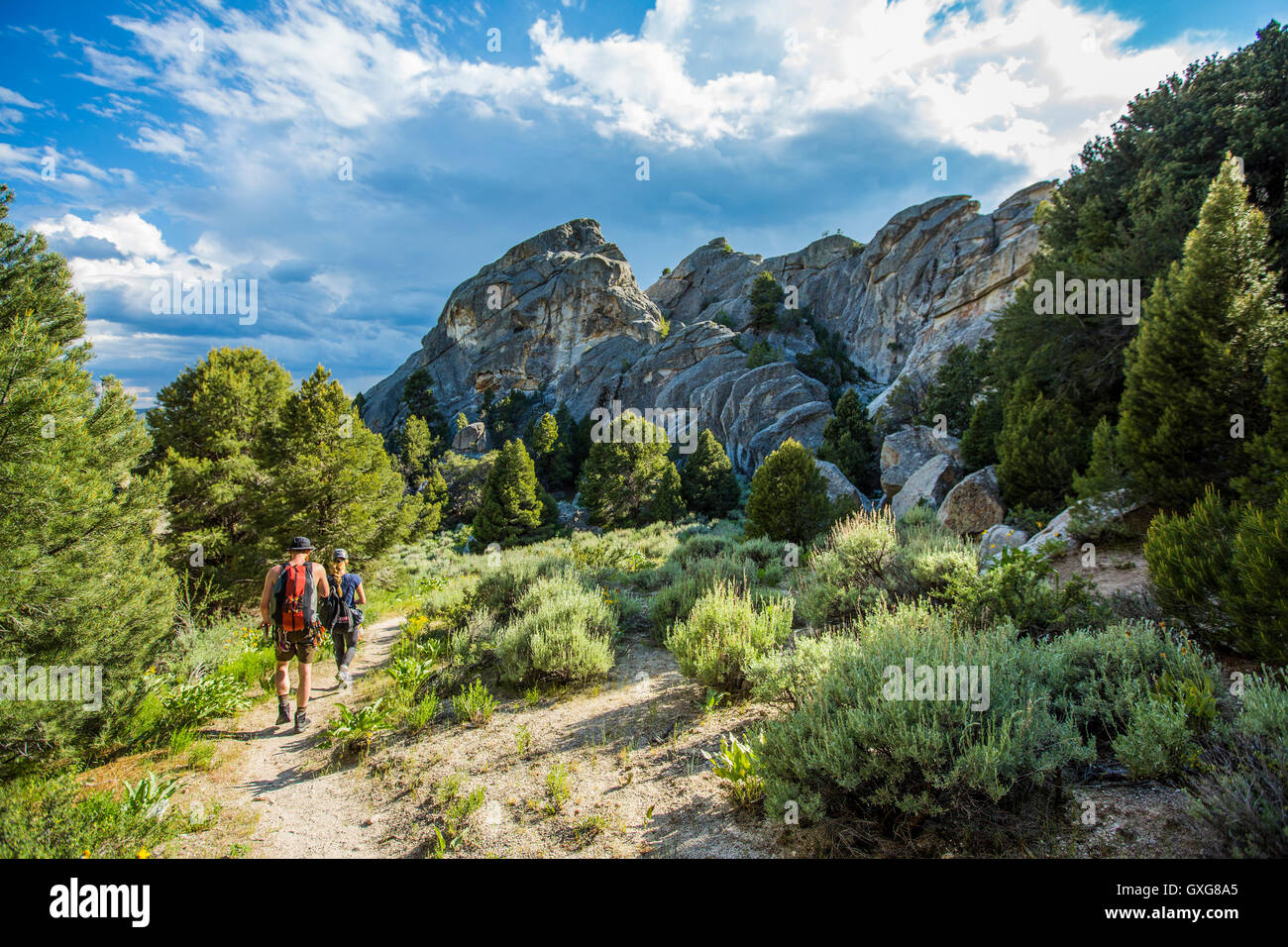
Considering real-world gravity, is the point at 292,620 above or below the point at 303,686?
above

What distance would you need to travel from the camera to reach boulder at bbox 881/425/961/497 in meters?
20.6

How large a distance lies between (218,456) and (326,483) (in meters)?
6.00

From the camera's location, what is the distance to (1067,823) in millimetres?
2629

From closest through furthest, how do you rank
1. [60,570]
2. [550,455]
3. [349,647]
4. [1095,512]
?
[60,570], [349,647], [1095,512], [550,455]

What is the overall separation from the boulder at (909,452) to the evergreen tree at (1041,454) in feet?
21.1

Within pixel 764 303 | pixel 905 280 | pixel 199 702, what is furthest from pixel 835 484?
pixel 764 303

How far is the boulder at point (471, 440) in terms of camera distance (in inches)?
2211

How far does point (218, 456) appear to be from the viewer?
50.6ft

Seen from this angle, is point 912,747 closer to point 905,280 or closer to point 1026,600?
point 1026,600
